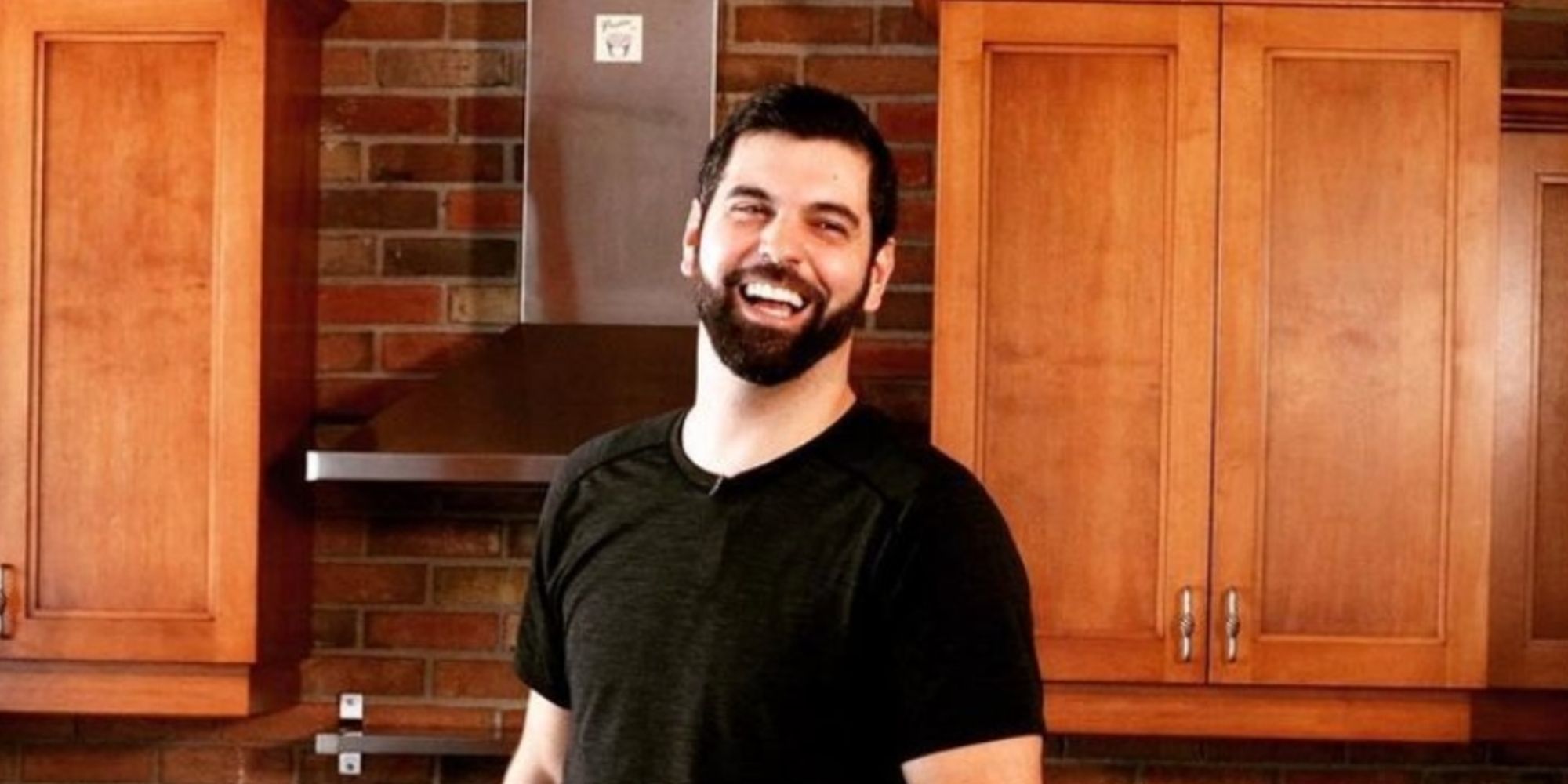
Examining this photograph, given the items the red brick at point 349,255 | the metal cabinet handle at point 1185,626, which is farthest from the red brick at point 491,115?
the metal cabinet handle at point 1185,626

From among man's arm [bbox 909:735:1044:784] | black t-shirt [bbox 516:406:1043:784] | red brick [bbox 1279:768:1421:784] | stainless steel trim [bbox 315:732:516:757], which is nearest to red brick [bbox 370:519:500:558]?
stainless steel trim [bbox 315:732:516:757]

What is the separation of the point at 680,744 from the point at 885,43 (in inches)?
76.2

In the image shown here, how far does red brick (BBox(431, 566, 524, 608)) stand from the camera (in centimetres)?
341

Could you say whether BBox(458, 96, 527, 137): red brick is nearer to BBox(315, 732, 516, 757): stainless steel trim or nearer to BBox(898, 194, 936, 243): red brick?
BBox(898, 194, 936, 243): red brick

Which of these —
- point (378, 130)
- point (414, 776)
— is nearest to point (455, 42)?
point (378, 130)

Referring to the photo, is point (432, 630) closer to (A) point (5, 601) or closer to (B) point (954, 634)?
(A) point (5, 601)

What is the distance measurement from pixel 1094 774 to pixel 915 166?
2.95 feet

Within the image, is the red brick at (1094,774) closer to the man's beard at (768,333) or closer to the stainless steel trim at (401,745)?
the stainless steel trim at (401,745)

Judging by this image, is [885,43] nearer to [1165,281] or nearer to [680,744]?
[1165,281]

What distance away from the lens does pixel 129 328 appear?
10.1 feet

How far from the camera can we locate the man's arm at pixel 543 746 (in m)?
1.80

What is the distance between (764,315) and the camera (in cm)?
159

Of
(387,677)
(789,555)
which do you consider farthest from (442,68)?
(789,555)

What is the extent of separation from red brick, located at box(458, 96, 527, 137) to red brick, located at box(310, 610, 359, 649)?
719 millimetres
